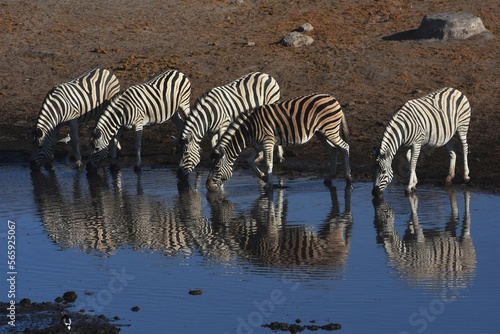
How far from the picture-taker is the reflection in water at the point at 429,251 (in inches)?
480

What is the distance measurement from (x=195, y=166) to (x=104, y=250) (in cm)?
540

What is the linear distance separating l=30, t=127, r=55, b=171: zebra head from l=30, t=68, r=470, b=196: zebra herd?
0.06 feet

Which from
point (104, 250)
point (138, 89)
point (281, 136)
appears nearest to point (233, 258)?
point (104, 250)

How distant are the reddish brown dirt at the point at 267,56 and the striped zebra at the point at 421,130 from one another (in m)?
1.01

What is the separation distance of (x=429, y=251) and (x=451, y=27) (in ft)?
38.4

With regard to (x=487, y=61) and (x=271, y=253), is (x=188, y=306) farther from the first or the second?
(x=487, y=61)

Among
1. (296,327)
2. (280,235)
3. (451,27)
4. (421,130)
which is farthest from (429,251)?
(451,27)

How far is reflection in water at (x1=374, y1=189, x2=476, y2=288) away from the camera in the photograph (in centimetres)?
1218

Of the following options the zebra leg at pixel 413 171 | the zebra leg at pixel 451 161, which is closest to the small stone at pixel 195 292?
the zebra leg at pixel 413 171

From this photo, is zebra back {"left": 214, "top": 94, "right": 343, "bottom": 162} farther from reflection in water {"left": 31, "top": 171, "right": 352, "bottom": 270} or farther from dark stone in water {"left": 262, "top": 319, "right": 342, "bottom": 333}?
dark stone in water {"left": 262, "top": 319, "right": 342, "bottom": 333}

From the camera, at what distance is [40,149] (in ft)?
64.6

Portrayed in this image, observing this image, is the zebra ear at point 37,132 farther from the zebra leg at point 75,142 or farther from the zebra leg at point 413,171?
the zebra leg at point 413,171

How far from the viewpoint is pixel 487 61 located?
23047 mm

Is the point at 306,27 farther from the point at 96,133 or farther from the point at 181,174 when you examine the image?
the point at 181,174
